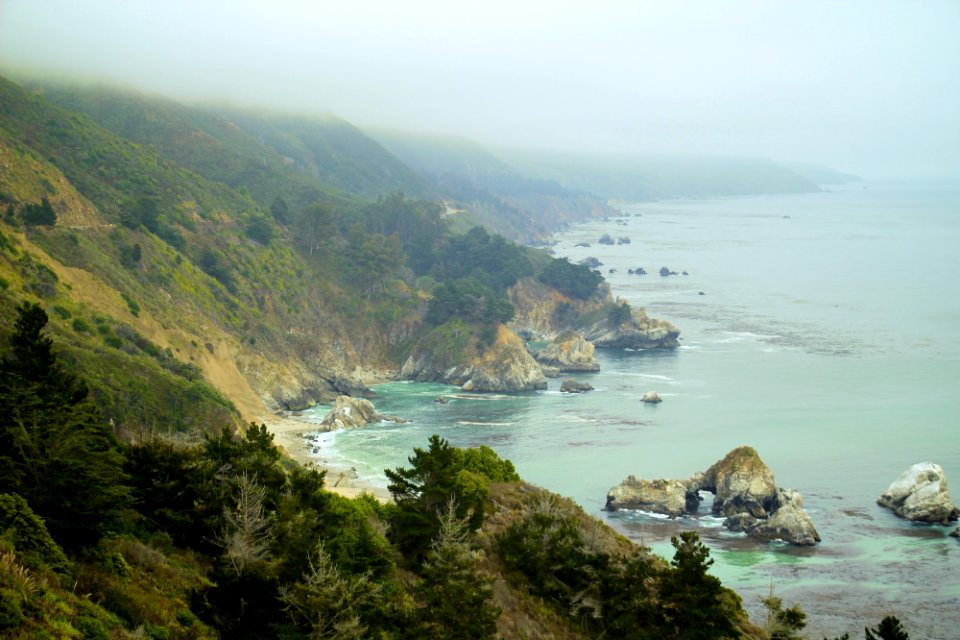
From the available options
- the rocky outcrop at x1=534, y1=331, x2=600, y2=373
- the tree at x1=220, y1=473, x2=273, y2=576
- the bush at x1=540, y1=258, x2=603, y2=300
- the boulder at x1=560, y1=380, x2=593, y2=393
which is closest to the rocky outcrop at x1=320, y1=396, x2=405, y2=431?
the boulder at x1=560, y1=380, x2=593, y2=393

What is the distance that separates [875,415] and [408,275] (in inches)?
2719

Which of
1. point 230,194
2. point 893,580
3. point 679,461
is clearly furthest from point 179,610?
point 230,194

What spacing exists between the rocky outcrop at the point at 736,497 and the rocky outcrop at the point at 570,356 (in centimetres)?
4465

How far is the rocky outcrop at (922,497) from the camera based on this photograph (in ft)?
196

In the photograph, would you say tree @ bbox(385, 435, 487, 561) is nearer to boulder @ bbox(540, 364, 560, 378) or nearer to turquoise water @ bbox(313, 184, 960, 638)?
turquoise water @ bbox(313, 184, 960, 638)

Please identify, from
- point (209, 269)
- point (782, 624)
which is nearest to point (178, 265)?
point (209, 269)

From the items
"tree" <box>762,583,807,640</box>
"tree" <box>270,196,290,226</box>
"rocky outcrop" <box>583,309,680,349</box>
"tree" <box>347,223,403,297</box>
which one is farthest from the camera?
"tree" <box>270,196,290,226</box>

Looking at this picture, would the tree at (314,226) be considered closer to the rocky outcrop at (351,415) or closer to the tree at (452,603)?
the rocky outcrop at (351,415)

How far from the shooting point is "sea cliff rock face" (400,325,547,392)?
335ft

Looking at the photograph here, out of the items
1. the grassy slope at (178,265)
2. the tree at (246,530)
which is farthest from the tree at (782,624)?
the grassy slope at (178,265)

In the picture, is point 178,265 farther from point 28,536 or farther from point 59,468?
point 28,536

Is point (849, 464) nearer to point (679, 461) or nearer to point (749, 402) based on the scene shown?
point (679, 461)

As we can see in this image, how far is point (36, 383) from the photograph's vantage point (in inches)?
1130

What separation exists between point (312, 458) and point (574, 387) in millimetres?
34688
